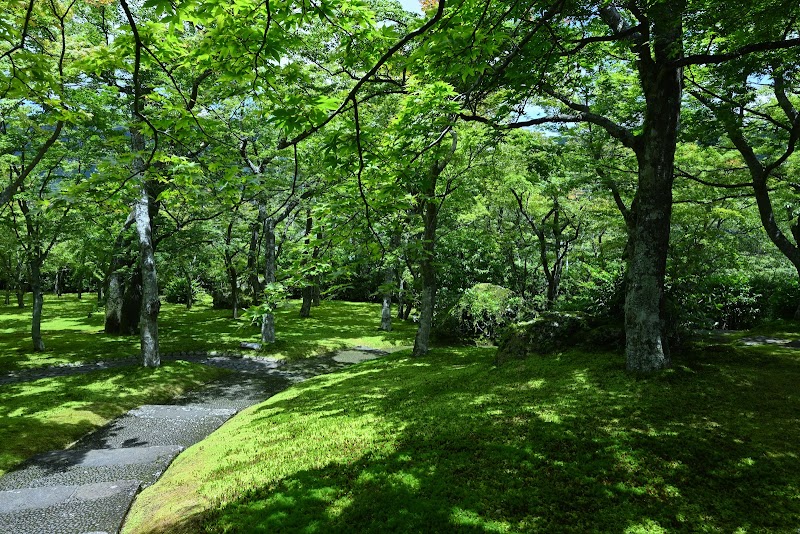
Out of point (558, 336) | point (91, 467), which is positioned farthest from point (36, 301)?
point (558, 336)

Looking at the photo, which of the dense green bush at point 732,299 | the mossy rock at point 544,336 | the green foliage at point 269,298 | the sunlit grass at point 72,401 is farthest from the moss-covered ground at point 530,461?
the sunlit grass at point 72,401

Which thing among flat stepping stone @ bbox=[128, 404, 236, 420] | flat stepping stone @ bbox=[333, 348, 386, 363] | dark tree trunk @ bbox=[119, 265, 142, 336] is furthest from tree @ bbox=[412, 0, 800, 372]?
dark tree trunk @ bbox=[119, 265, 142, 336]

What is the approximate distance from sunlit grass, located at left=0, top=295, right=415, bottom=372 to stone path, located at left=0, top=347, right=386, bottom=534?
2.29 meters

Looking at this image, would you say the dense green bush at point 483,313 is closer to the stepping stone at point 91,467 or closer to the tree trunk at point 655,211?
the tree trunk at point 655,211

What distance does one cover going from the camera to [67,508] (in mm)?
5305

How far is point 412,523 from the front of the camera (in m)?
3.55

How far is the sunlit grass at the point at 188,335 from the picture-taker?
16234 millimetres

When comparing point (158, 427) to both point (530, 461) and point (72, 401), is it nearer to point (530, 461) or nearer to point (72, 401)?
point (72, 401)

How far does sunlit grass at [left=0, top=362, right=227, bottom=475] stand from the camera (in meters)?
7.63

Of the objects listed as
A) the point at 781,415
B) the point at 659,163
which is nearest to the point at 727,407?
the point at 781,415

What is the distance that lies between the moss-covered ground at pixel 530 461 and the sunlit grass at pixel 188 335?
22.1 feet

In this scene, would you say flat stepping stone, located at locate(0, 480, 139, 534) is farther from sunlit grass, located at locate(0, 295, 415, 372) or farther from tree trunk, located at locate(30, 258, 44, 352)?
tree trunk, located at locate(30, 258, 44, 352)

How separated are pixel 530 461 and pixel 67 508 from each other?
5607 millimetres

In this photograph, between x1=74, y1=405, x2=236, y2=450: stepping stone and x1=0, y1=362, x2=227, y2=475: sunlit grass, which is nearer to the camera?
x1=0, y1=362, x2=227, y2=475: sunlit grass
